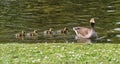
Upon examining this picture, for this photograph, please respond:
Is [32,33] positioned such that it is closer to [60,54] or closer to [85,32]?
[85,32]

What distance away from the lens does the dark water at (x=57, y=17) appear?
2453 cm

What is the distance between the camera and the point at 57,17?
29.6 metres

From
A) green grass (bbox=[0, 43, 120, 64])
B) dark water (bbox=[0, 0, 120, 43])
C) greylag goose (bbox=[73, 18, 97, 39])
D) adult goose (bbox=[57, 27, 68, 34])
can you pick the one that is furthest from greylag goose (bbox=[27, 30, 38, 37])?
green grass (bbox=[0, 43, 120, 64])

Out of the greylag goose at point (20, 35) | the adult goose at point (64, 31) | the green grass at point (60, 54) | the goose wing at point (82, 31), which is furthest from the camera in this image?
the goose wing at point (82, 31)

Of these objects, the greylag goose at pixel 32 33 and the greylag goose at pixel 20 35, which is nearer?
the greylag goose at pixel 20 35

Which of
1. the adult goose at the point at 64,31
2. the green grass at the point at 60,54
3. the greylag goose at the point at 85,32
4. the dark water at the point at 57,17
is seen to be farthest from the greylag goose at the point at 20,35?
the green grass at the point at 60,54

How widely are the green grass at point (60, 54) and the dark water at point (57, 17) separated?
19.7 ft

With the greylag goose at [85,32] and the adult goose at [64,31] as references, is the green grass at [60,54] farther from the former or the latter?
the adult goose at [64,31]

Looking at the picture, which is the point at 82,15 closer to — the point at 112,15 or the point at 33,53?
the point at 112,15

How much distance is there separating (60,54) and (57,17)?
14.6 metres

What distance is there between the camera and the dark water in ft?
80.5

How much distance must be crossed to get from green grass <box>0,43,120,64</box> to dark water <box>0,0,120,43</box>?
6.01 metres

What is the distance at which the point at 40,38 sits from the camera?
79.9 feet

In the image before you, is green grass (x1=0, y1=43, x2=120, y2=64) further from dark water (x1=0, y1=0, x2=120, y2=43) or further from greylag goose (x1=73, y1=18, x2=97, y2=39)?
greylag goose (x1=73, y1=18, x2=97, y2=39)
